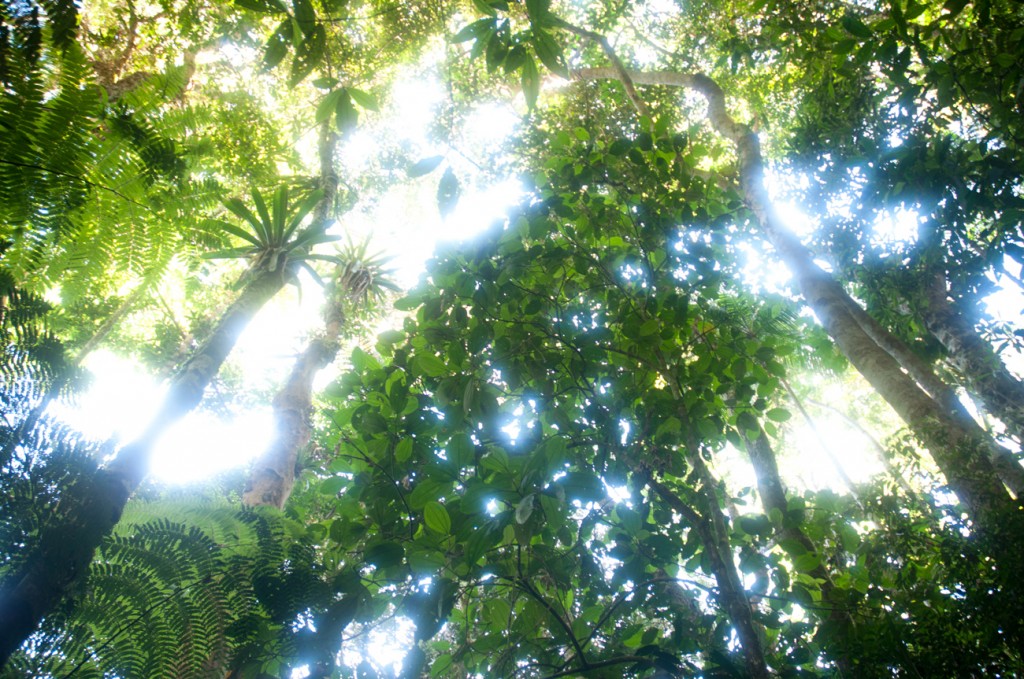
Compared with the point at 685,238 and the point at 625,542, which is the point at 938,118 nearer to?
the point at 685,238

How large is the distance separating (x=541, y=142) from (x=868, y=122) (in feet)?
11.9

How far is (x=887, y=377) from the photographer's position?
3191 mm

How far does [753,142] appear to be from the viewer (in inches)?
200

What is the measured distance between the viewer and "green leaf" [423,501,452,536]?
6.12ft

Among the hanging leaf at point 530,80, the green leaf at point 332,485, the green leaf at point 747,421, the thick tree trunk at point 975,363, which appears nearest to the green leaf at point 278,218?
the green leaf at point 332,485

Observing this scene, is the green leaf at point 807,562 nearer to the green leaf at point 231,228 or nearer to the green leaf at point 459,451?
the green leaf at point 459,451

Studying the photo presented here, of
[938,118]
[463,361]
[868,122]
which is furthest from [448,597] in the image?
[868,122]

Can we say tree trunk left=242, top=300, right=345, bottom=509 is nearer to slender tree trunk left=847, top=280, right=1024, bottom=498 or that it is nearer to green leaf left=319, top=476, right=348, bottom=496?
green leaf left=319, top=476, right=348, bottom=496

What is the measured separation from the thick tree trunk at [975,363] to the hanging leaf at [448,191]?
449cm

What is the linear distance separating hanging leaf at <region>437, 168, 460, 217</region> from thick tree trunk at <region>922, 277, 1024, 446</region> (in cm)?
449

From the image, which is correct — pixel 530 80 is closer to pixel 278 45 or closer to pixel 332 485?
pixel 278 45

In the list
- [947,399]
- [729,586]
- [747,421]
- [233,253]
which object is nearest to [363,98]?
[729,586]

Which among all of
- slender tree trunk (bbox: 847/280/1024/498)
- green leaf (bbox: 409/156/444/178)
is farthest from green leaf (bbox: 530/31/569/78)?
slender tree trunk (bbox: 847/280/1024/498)

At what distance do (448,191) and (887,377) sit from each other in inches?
119
